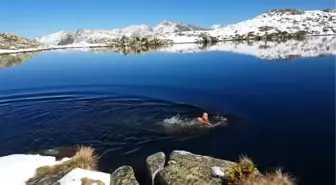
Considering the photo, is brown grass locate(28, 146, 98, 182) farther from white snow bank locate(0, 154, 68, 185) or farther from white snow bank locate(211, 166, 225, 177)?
white snow bank locate(211, 166, 225, 177)

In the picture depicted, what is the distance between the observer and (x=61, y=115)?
123 feet

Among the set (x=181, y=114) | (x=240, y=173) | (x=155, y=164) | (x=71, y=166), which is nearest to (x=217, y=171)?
(x=240, y=173)

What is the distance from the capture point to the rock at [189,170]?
1842 centimetres

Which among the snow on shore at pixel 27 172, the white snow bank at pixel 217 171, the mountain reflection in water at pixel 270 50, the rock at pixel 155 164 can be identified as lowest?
the mountain reflection in water at pixel 270 50

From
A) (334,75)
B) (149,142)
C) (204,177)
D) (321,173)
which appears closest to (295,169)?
(321,173)

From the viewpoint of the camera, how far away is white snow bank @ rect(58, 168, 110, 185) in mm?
17688

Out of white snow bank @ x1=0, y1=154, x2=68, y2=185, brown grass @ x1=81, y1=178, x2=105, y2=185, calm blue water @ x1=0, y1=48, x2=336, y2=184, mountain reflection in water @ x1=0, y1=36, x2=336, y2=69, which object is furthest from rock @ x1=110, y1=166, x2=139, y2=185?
mountain reflection in water @ x1=0, y1=36, x2=336, y2=69

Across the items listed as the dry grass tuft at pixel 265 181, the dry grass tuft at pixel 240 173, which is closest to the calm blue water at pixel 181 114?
the dry grass tuft at pixel 265 181

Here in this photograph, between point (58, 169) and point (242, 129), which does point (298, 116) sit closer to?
point (242, 129)

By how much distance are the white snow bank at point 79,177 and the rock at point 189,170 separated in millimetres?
2872

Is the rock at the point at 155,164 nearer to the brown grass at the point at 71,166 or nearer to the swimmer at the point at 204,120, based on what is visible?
the brown grass at the point at 71,166

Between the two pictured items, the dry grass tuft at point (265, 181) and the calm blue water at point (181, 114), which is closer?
the dry grass tuft at point (265, 181)

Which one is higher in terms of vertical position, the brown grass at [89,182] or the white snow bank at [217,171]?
the brown grass at [89,182]

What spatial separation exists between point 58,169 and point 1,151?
30.3ft
